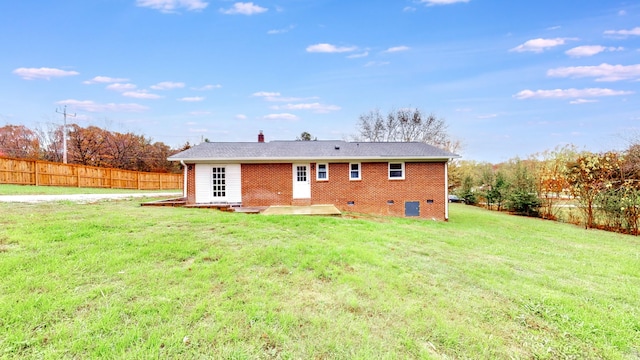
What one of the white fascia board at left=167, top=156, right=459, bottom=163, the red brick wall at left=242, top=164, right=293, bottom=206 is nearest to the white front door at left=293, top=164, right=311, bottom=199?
the red brick wall at left=242, top=164, right=293, bottom=206

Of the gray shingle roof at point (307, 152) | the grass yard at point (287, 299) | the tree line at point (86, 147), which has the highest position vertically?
the tree line at point (86, 147)

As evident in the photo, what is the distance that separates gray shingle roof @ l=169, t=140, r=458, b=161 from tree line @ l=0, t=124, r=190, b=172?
27938mm

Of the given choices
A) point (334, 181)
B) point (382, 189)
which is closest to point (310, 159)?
point (334, 181)

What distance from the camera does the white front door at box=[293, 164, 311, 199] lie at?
12961mm

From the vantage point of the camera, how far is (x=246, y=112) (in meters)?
25.3

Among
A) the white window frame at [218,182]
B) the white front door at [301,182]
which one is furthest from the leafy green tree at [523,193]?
the white window frame at [218,182]

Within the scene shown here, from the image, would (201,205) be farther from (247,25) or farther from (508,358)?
(508,358)

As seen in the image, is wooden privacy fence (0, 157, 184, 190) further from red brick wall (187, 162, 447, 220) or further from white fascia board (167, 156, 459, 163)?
red brick wall (187, 162, 447, 220)

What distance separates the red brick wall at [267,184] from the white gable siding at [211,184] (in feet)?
0.94

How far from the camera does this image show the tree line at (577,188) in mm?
12367

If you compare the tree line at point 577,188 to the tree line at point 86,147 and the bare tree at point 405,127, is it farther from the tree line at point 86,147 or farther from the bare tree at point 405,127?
the tree line at point 86,147

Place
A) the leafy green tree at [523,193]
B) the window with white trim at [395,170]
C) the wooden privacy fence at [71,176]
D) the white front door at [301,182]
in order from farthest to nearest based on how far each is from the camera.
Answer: the leafy green tree at [523,193] → the wooden privacy fence at [71,176] → the window with white trim at [395,170] → the white front door at [301,182]

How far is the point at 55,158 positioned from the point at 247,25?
34989 millimetres

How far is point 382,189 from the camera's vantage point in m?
13.0
